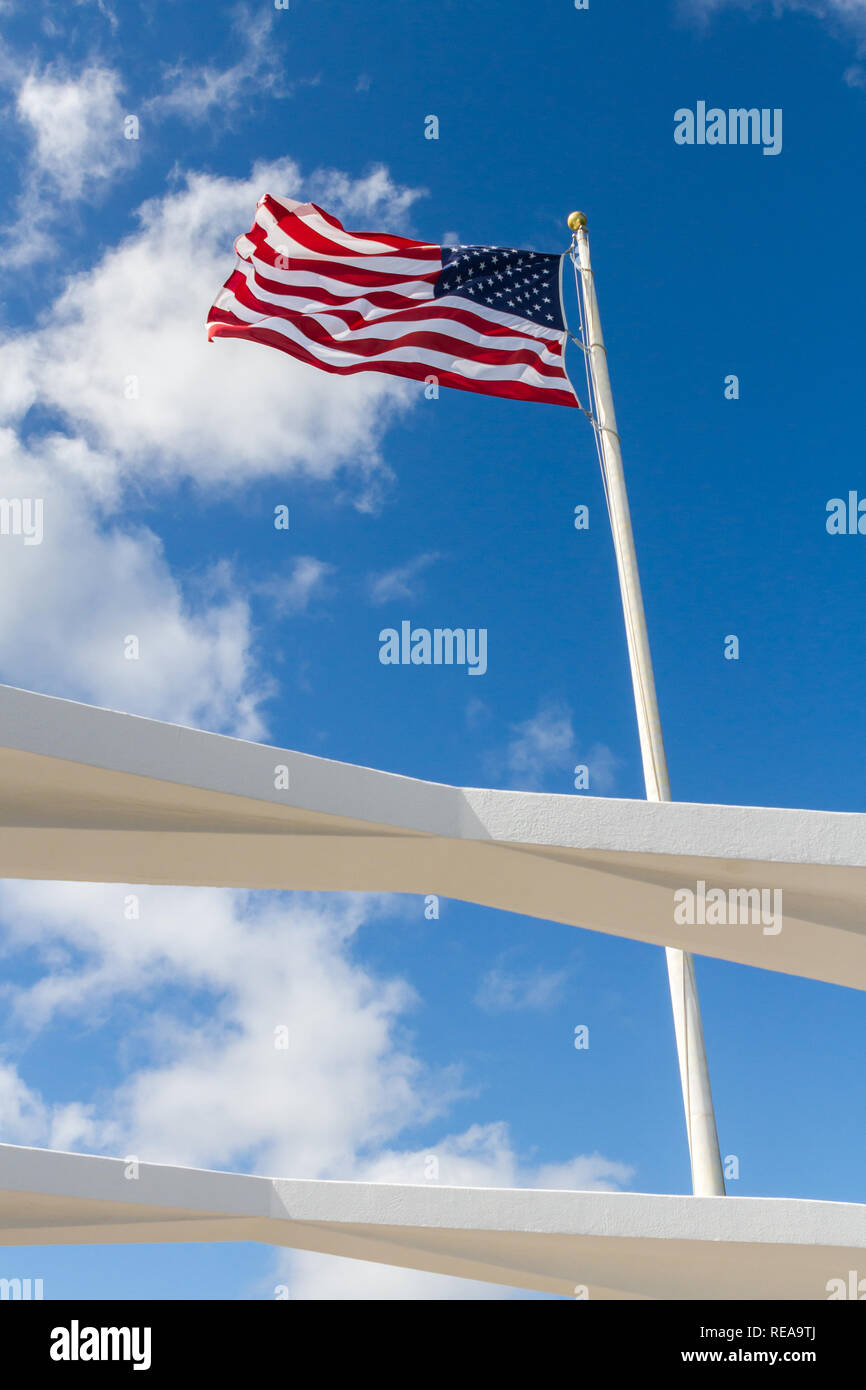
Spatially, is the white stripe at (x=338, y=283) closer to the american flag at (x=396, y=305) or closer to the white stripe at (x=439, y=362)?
the american flag at (x=396, y=305)

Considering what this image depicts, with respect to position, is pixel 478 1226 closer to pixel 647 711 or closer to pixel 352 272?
pixel 647 711

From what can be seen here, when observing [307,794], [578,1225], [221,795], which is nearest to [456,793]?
[307,794]

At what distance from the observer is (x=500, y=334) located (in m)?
9.80

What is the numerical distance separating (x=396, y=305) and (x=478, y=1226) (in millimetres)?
7398

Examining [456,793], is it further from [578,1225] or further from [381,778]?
[578,1225]

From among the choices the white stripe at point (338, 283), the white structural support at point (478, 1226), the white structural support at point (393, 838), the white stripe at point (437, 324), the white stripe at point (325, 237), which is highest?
the white stripe at point (325, 237)

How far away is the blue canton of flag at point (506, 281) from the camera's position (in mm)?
10023

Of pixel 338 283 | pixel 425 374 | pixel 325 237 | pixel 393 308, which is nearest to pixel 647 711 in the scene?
pixel 425 374

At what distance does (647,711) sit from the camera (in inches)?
320

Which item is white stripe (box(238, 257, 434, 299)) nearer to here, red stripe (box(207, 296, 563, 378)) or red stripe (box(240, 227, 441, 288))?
red stripe (box(240, 227, 441, 288))

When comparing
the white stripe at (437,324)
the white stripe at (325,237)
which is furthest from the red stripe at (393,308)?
the white stripe at (325,237)

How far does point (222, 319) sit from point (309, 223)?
4.15ft

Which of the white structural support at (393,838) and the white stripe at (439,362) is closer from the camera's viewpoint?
the white structural support at (393,838)

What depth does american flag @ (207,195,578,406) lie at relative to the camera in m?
9.61
